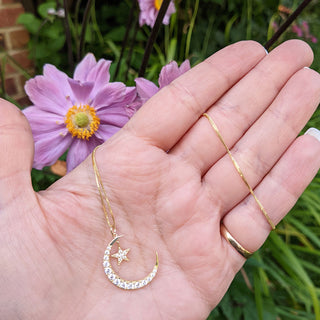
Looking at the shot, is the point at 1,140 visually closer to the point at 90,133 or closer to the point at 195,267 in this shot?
the point at 90,133

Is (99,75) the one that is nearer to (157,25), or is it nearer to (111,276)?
(157,25)

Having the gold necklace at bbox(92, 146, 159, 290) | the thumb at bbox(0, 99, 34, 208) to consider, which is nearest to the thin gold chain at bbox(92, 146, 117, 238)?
the gold necklace at bbox(92, 146, 159, 290)

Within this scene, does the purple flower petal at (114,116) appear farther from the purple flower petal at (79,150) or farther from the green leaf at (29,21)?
the green leaf at (29,21)

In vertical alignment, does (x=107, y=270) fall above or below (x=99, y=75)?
below

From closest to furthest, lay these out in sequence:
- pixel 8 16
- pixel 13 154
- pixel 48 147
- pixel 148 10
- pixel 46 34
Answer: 1. pixel 13 154
2. pixel 48 147
3. pixel 148 10
4. pixel 46 34
5. pixel 8 16

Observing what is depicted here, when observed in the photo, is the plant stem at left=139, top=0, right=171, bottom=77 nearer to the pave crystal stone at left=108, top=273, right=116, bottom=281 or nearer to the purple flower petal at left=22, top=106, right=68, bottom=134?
the purple flower petal at left=22, top=106, right=68, bottom=134

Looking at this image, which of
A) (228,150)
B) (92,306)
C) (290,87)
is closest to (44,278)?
(92,306)

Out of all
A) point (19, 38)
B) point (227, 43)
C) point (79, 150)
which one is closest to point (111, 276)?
point (79, 150)
